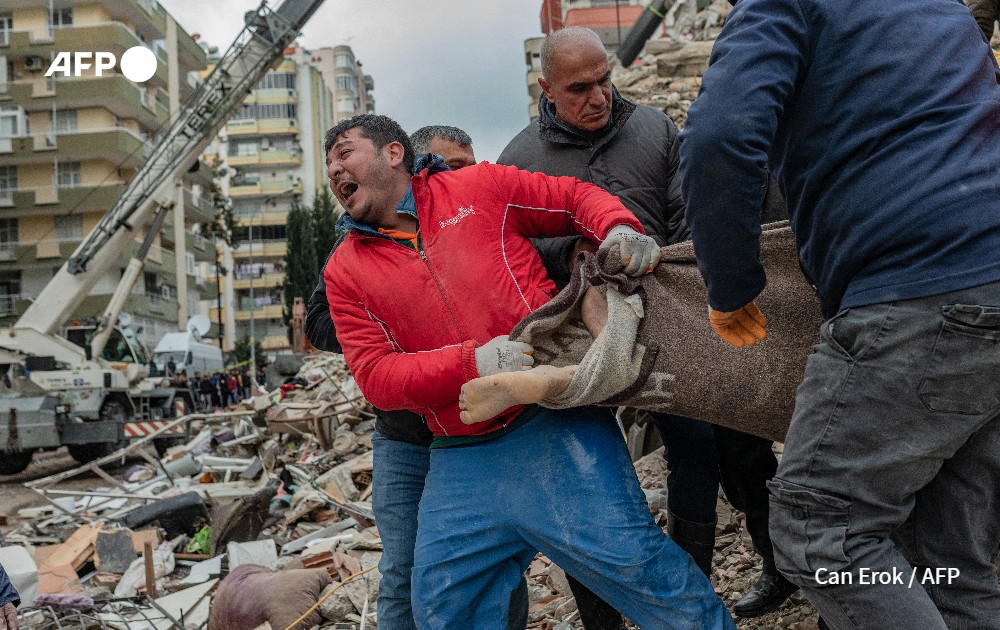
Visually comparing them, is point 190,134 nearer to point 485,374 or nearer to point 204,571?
point 204,571

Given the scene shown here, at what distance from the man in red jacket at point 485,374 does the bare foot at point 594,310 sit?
12cm

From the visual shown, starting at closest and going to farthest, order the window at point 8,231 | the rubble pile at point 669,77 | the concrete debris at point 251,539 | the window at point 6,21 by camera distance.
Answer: the concrete debris at point 251,539, the rubble pile at point 669,77, the window at point 8,231, the window at point 6,21

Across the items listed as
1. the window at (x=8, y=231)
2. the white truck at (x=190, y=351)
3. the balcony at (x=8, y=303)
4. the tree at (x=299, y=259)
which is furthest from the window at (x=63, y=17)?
the white truck at (x=190, y=351)

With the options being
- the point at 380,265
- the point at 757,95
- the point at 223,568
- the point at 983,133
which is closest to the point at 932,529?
the point at 983,133

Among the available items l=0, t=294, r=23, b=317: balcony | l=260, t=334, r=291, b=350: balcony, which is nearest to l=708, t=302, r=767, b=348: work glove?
l=0, t=294, r=23, b=317: balcony

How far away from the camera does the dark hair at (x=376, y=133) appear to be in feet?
9.68

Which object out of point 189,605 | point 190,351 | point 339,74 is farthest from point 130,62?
point 339,74

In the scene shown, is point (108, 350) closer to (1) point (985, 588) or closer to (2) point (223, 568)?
(2) point (223, 568)

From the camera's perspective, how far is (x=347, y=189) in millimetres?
2875

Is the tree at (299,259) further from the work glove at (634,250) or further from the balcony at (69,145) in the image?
the work glove at (634,250)

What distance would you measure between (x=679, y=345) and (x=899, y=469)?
76 centimetres

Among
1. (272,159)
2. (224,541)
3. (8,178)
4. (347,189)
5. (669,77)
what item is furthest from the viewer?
(272,159)

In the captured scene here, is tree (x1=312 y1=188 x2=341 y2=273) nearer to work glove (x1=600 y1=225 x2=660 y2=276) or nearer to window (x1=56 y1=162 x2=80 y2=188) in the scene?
window (x1=56 y1=162 x2=80 y2=188)

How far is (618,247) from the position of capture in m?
2.56
